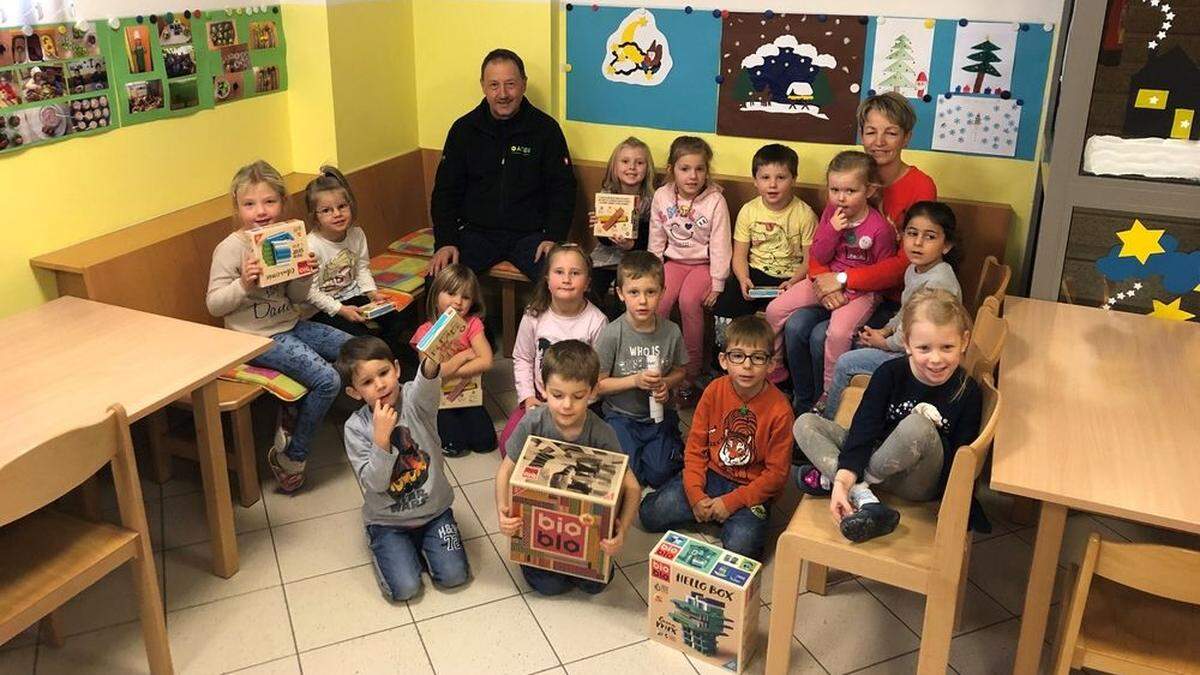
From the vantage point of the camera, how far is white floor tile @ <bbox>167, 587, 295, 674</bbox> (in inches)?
110

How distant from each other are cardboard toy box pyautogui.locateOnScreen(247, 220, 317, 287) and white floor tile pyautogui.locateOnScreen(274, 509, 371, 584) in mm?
862

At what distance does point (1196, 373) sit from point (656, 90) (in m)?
2.68

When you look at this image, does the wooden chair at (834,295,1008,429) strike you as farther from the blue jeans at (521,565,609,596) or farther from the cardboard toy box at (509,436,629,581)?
the blue jeans at (521,565,609,596)

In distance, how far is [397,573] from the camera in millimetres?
3023

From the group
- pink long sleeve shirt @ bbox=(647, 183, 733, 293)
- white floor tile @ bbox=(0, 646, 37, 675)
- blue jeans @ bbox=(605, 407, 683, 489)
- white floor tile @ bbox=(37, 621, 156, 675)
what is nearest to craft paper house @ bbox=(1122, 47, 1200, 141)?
pink long sleeve shirt @ bbox=(647, 183, 733, 293)

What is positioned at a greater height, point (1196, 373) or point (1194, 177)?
point (1194, 177)

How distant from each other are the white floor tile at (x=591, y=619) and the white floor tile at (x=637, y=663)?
0.03 metres

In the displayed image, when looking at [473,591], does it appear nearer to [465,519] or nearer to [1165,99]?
[465,519]

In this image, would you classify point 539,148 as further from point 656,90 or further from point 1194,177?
point 1194,177

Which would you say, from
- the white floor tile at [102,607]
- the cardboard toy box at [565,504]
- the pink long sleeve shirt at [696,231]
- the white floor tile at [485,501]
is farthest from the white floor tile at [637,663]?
the pink long sleeve shirt at [696,231]

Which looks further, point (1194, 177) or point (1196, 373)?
point (1194, 177)

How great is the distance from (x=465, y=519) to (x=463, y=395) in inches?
22.6

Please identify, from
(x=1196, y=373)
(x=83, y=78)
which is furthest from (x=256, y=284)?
(x=1196, y=373)

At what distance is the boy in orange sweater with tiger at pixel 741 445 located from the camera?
3.06 metres
